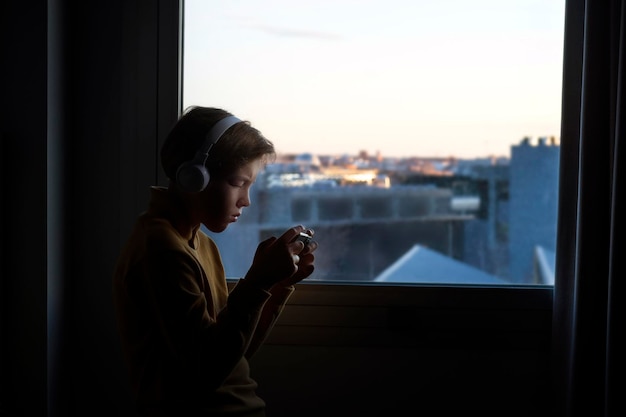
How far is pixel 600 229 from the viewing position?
62.7 inches

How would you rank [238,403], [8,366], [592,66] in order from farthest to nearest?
[8,366], [592,66], [238,403]

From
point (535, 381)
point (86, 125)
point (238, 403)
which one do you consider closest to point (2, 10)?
point (86, 125)

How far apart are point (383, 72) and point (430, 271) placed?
531mm

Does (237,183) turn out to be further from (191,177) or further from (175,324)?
(175,324)

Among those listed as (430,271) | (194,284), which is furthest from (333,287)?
(194,284)

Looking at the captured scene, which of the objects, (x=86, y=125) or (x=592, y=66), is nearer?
(x=592, y=66)

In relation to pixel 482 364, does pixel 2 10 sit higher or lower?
higher

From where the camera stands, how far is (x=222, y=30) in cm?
186

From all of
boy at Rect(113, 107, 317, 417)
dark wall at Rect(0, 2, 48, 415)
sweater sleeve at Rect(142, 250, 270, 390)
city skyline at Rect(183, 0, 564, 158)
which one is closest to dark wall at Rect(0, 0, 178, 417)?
dark wall at Rect(0, 2, 48, 415)

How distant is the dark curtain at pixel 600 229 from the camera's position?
154cm

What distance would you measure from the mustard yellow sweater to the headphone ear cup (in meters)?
0.08

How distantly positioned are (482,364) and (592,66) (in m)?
0.77

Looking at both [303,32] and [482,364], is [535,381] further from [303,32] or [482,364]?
[303,32]

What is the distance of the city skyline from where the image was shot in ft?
5.97
